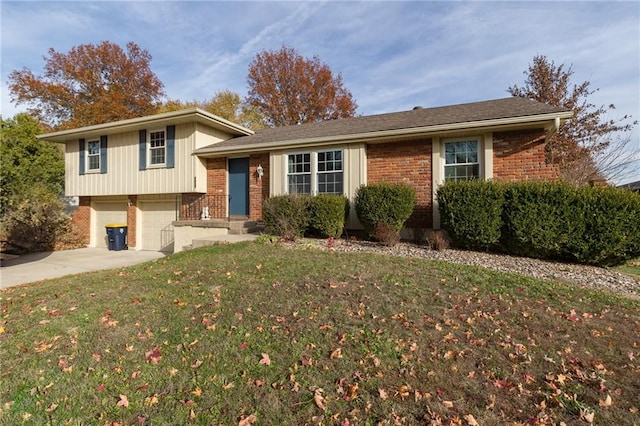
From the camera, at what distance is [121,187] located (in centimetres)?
1298

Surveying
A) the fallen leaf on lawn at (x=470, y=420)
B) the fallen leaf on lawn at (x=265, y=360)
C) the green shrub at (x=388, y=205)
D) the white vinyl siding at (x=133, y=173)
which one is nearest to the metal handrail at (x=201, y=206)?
the white vinyl siding at (x=133, y=173)

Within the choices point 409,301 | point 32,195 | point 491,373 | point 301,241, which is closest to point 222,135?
point 301,241

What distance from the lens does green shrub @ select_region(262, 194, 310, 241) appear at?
845 centimetres

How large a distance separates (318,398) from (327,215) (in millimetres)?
6301

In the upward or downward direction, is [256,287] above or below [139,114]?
below

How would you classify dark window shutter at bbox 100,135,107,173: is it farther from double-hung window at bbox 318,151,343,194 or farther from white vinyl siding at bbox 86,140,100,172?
double-hung window at bbox 318,151,343,194

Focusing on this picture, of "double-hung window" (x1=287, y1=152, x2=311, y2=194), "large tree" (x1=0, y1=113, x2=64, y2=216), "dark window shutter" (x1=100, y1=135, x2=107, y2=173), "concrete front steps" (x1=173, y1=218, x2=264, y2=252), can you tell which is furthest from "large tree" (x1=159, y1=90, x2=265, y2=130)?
"concrete front steps" (x1=173, y1=218, x2=264, y2=252)

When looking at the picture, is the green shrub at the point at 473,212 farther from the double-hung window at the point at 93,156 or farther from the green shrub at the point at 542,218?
the double-hung window at the point at 93,156

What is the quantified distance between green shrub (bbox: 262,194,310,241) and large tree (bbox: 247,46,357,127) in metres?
16.0

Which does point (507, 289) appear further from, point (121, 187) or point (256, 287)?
point (121, 187)

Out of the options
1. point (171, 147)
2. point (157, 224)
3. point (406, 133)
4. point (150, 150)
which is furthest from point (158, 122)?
point (406, 133)

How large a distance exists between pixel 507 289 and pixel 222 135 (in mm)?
11574

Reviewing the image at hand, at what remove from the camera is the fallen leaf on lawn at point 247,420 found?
216 cm

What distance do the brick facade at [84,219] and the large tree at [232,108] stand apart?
41.6ft
